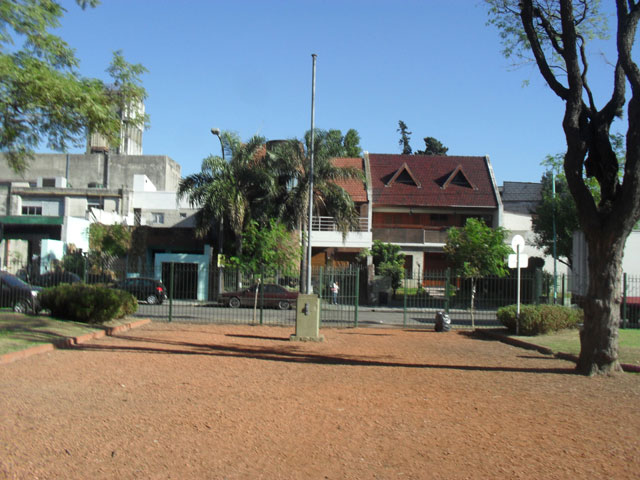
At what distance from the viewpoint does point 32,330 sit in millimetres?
13852

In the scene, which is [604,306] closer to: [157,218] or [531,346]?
[531,346]

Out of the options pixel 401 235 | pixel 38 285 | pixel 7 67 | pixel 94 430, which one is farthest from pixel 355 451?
pixel 401 235

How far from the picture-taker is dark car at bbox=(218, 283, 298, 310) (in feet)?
85.5

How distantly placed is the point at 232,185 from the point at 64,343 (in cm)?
1983

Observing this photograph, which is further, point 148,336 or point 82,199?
point 82,199

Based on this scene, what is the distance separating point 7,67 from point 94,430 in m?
8.65

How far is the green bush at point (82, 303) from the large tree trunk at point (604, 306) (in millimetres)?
12074

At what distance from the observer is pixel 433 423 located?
7.11 m

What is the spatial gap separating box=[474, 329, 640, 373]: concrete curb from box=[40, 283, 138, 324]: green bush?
10839 millimetres

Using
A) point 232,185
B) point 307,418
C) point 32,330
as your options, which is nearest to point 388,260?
point 232,185

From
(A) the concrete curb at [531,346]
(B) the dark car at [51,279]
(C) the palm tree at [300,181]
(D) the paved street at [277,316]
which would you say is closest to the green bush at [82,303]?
(D) the paved street at [277,316]

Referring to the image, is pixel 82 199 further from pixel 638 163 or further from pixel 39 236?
pixel 638 163

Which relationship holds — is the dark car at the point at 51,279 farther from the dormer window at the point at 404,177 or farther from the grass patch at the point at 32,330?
the dormer window at the point at 404,177

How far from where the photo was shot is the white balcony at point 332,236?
1481 inches
